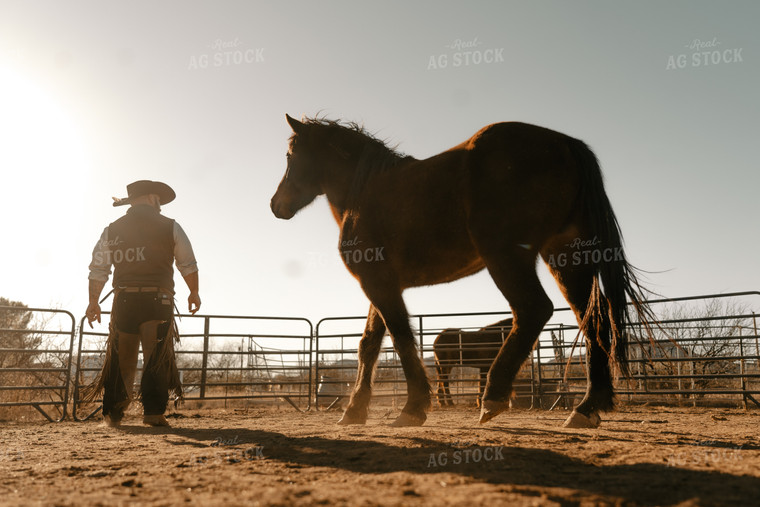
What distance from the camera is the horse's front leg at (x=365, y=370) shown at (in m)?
4.30

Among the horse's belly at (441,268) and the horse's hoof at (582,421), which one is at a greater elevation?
the horse's belly at (441,268)

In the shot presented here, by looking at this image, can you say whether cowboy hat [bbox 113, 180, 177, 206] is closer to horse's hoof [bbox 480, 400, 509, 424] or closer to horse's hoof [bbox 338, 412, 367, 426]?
horse's hoof [bbox 338, 412, 367, 426]

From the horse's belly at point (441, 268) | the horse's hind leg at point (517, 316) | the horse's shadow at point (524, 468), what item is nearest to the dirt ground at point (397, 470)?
the horse's shadow at point (524, 468)

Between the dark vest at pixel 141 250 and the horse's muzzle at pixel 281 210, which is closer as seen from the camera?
the dark vest at pixel 141 250

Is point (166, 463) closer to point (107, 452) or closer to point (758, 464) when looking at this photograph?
point (107, 452)

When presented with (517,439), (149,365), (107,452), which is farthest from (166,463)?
(149,365)

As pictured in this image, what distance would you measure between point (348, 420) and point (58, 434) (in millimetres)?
2504

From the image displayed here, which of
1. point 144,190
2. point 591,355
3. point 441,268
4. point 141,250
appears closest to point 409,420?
point 441,268

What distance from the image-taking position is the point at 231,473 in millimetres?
2232

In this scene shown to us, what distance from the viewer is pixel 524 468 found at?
2172 millimetres

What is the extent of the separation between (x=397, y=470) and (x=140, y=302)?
131 inches

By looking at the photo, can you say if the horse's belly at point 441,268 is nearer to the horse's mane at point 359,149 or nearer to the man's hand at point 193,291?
the horse's mane at point 359,149

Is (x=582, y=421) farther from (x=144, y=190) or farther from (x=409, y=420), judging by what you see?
(x=144, y=190)

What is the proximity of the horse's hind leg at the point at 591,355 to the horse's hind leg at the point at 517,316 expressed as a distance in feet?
1.52
